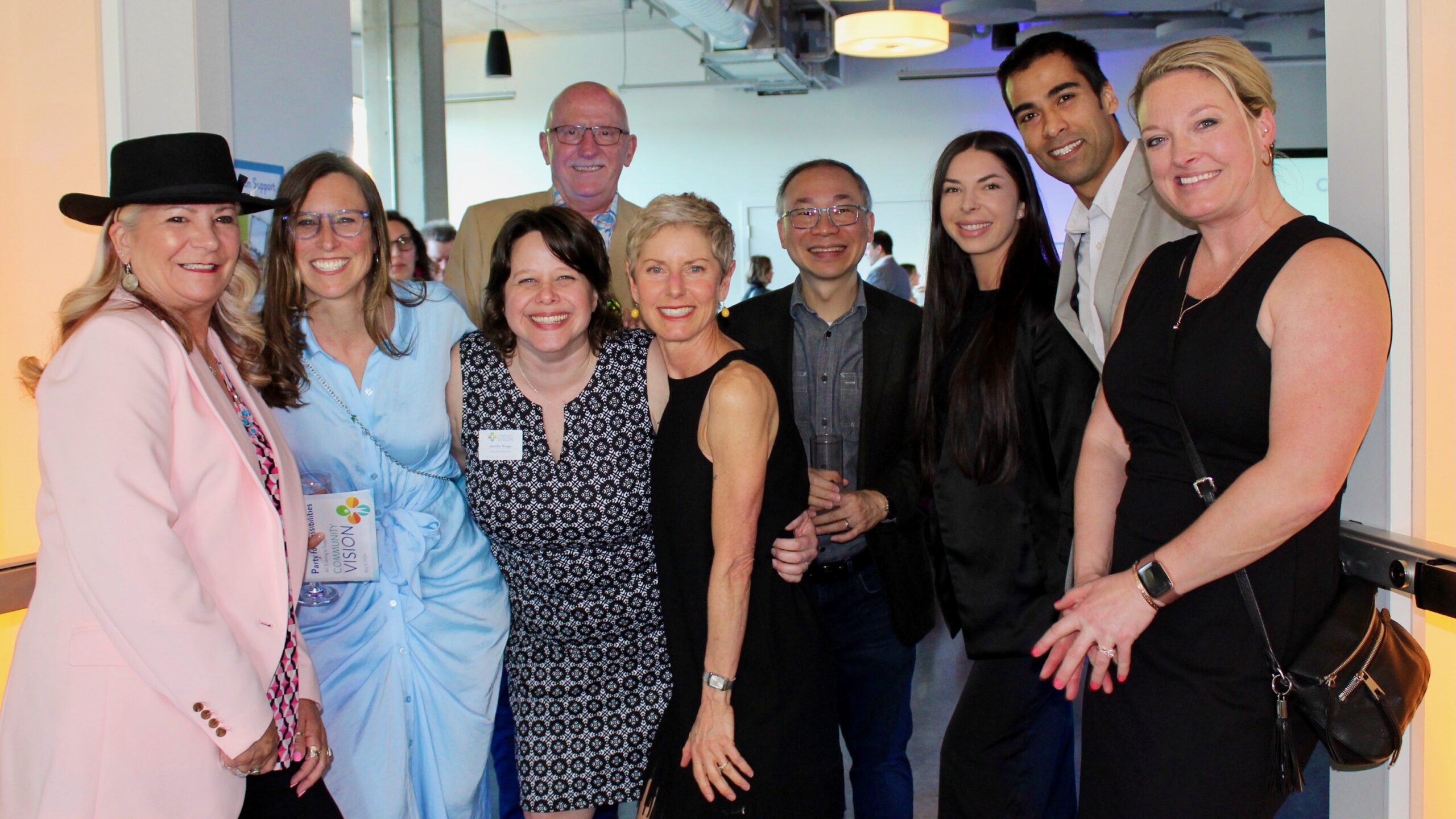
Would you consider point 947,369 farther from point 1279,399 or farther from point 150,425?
point 150,425

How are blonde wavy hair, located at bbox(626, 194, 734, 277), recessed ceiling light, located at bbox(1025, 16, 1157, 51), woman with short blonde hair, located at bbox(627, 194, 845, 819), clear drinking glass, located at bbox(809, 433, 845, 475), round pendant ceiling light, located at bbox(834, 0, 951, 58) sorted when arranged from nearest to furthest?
woman with short blonde hair, located at bbox(627, 194, 845, 819) → blonde wavy hair, located at bbox(626, 194, 734, 277) → clear drinking glass, located at bbox(809, 433, 845, 475) → round pendant ceiling light, located at bbox(834, 0, 951, 58) → recessed ceiling light, located at bbox(1025, 16, 1157, 51)

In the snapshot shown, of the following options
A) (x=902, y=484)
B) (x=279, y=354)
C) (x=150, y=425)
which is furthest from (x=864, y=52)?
(x=150, y=425)

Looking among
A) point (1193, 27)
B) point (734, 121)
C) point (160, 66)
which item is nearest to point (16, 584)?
point (160, 66)

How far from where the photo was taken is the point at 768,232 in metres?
14.5

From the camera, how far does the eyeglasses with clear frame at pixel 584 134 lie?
3701 mm

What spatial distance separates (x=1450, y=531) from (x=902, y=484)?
4.14 ft

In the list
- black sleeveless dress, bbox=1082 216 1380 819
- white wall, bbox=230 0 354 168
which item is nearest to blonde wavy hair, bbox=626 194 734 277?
black sleeveless dress, bbox=1082 216 1380 819

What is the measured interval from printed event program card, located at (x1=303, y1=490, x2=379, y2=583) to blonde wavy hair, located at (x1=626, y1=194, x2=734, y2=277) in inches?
31.7

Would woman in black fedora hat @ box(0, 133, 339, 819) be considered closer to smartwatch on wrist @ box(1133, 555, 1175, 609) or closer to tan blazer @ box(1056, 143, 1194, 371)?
smartwatch on wrist @ box(1133, 555, 1175, 609)

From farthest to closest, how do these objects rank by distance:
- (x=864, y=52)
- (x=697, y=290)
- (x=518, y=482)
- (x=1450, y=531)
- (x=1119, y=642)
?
(x=864, y=52) → (x=518, y=482) → (x=697, y=290) → (x=1450, y=531) → (x=1119, y=642)

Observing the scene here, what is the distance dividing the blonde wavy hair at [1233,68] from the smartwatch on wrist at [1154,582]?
711 millimetres

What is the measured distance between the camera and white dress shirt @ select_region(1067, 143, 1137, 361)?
245 centimetres

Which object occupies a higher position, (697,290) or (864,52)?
(864,52)

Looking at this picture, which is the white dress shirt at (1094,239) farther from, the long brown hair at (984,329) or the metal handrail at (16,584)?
the metal handrail at (16,584)
